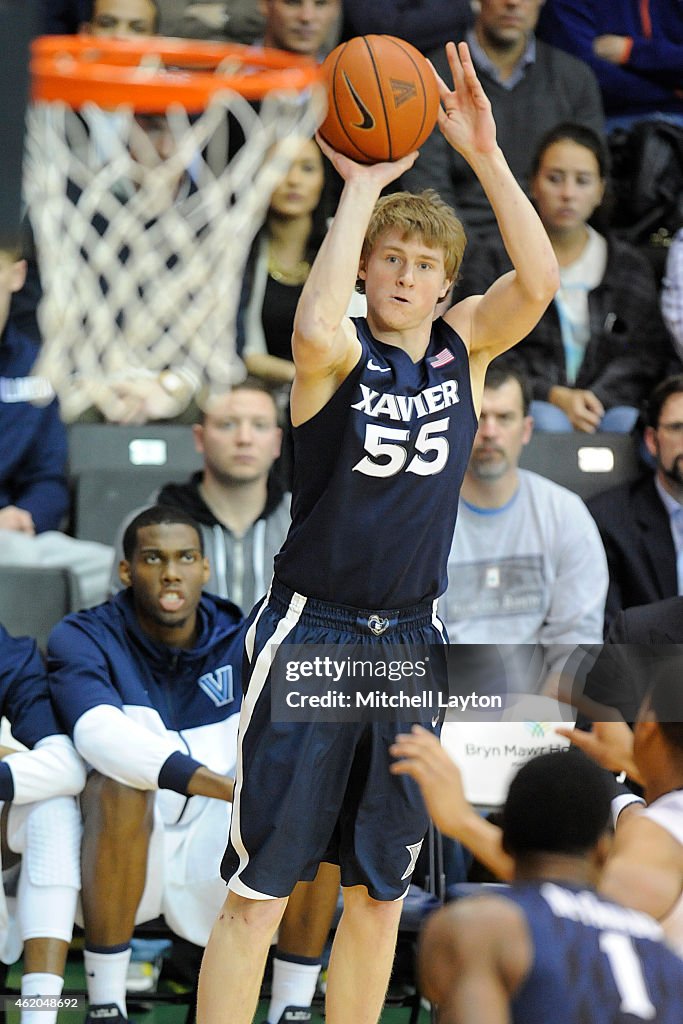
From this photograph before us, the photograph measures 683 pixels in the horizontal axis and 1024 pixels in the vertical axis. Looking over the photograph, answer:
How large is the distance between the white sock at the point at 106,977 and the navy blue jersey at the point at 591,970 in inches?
86.6

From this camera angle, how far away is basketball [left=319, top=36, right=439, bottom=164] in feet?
11.4

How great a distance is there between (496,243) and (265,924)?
313 centimetres

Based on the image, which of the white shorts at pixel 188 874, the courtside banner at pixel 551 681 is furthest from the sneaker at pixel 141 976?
the courtside banner at pixel 551 681

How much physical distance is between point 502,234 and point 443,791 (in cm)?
131

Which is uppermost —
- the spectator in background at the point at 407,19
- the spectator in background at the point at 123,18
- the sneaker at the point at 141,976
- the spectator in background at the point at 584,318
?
the spectator in background at the point at 407,19

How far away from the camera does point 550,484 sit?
523 cm

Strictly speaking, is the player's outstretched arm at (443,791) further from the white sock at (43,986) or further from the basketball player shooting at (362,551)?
the white sock at (43,986)

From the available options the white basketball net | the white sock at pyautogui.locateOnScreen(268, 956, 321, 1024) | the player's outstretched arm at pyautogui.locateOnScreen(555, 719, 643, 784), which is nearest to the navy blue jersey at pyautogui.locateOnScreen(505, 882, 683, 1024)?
the player's outstretched arm at pyautogui.locateOnScreen(555, 719, 643, 784)

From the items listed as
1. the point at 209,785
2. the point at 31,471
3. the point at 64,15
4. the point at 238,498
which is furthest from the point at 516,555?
the point at 64,15

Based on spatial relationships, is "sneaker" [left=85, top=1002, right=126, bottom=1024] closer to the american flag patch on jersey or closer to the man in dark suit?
the american flag patch on jersey

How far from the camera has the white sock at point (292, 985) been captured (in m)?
4.19

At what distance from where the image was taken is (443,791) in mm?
3098

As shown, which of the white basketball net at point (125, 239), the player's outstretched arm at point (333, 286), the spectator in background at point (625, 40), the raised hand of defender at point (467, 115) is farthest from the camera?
the spectator in background at point (625, 40)

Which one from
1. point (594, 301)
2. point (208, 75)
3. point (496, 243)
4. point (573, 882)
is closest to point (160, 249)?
point (208, 75)
